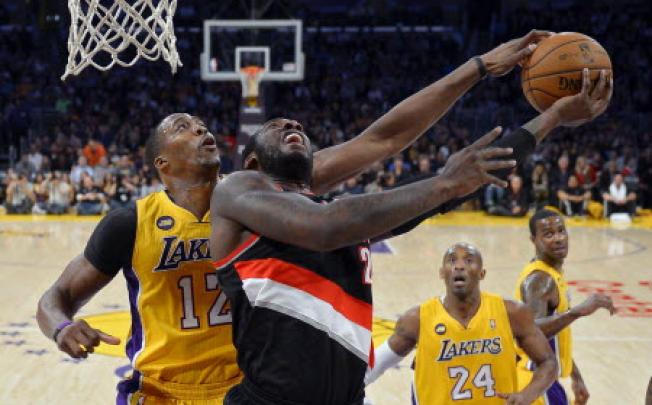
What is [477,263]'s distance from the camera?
402cm

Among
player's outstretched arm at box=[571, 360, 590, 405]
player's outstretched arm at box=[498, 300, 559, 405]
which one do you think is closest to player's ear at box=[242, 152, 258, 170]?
player's outstretched arm at box=[498, 300, 559, 405]

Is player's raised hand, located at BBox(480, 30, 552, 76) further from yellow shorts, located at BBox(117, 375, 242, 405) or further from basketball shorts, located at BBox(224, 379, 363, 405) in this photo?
yellow shorts, located at BBox(117, 375, 242, 405)

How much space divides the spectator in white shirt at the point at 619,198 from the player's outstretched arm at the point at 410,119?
1378cm

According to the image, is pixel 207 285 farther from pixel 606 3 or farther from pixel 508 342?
pixel 606 3

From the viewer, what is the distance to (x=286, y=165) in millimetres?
2344

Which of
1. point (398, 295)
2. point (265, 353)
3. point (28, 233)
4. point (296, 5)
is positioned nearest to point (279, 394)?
point (265, 353)

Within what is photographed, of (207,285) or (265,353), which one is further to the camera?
(207,285)

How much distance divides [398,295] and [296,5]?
17.7 m

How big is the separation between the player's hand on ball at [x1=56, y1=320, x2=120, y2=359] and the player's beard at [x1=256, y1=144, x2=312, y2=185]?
2.59 ft

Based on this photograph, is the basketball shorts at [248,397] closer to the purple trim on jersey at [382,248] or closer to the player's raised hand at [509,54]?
the player's raised hand at [509,54]

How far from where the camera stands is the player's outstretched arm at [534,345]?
12.6 ft

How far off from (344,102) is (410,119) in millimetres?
20082

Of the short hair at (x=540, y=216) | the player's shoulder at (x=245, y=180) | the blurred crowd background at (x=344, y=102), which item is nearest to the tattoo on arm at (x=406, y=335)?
the short hair at (x=540, y=216)

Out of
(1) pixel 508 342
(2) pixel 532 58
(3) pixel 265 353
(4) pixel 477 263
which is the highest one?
(2) pixel 532 58
